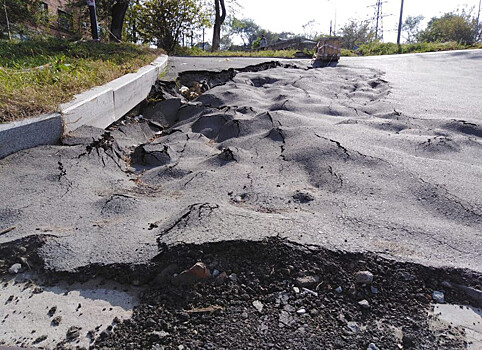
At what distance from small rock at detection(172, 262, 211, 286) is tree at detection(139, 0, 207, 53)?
16.6m

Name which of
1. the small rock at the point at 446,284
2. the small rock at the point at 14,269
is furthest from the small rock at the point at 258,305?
the small rock at the point at 14,269

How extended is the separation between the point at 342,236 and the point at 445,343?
65 centimetres

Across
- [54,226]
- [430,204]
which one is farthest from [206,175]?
[430,204]

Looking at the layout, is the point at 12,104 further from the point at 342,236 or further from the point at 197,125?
the point at 342,236

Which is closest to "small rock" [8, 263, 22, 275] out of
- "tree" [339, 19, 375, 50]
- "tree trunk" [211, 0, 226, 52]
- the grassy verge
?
the grassy verge

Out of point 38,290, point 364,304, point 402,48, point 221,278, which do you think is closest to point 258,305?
point 221,278

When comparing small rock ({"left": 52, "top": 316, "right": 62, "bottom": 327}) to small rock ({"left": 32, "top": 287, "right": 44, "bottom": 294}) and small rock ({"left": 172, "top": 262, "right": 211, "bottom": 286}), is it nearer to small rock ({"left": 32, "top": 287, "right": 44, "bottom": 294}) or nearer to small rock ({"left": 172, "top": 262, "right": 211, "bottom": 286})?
small rock ({"left": 32, "top": 287, "right": 44, "bottom": 294})

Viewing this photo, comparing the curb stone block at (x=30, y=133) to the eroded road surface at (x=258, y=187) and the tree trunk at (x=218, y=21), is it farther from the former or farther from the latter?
the tree trunk at (x=218, y=21)

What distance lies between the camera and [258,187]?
253 cm

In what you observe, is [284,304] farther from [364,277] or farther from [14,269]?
[14,269]

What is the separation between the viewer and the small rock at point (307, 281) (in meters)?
1.60

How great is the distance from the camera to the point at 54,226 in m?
1.98

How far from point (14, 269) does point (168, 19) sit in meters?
16.7

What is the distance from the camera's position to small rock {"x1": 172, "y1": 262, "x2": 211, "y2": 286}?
64.4 inches
